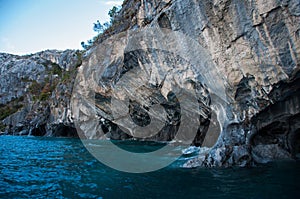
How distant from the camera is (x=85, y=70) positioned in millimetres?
25859

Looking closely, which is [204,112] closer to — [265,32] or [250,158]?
[250,158]

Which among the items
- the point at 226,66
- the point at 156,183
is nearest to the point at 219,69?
the point at 226,66

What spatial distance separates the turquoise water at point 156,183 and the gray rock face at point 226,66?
176 centimetres

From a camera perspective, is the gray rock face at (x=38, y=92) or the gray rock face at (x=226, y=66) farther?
the gray rock face at (x=38, y=92)

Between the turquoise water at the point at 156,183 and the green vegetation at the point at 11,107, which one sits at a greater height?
the green vegetation at the point at 11,107

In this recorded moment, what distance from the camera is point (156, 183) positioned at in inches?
360

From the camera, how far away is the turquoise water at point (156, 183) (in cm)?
785

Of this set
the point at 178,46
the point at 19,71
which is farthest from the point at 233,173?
the point at 19,71

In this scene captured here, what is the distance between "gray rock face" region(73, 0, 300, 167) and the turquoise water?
176 cm

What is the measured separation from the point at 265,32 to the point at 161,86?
350 inches

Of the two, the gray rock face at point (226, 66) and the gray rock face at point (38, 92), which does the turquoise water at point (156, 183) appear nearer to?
the gray rock face at point (226, 66)

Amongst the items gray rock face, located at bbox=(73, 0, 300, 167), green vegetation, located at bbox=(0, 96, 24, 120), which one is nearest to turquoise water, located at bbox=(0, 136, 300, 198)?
gray rock face, located at bbox=(73, 0, 300, 167)

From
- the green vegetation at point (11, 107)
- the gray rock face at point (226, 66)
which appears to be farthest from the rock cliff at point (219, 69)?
the green vegetation at point (11, 107)

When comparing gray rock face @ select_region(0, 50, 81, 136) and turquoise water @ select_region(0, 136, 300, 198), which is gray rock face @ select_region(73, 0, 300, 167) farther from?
gray rock face @ select_region(0, 50, 81, 136)
